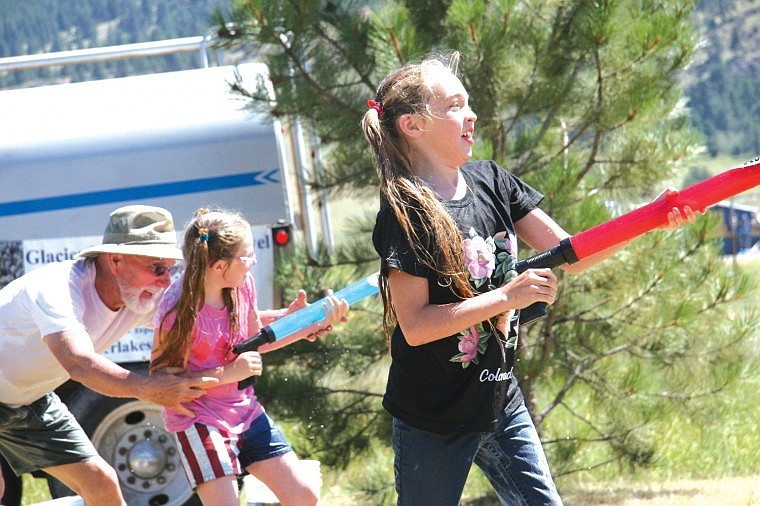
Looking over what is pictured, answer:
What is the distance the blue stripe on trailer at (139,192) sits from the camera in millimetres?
5449

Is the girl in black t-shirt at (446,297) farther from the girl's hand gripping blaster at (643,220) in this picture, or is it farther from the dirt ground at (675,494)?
the dirt ground at (675,494)

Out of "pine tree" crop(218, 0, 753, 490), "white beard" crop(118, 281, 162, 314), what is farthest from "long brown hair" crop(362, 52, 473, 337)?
"pine tree" crop(218, 0, 753, 490)

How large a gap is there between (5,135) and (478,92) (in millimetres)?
2465

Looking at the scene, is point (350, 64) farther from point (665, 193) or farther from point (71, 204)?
point (665, 193)

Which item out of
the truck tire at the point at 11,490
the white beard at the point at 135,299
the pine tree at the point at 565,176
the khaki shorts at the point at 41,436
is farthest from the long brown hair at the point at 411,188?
the truck tire at the point at 11,490

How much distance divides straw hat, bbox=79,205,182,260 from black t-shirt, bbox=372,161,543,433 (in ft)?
3.38

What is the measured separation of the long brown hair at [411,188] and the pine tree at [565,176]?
6.26 feet

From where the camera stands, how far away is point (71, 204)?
17.9ft

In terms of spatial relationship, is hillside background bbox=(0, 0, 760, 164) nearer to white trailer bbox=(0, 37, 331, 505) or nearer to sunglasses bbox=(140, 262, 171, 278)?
white trailer bbox=(0, 37, 331, 505)

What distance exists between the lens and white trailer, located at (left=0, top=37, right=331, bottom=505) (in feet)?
17.9

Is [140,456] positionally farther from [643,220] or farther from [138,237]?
[643,220]

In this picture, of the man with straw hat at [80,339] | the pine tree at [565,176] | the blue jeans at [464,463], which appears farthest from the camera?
the pine tree at [565,176]

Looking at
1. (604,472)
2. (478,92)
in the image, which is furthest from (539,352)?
(478,92)

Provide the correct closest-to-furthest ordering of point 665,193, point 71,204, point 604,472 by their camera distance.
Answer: point 665,193
point 71,204
point 604,472
